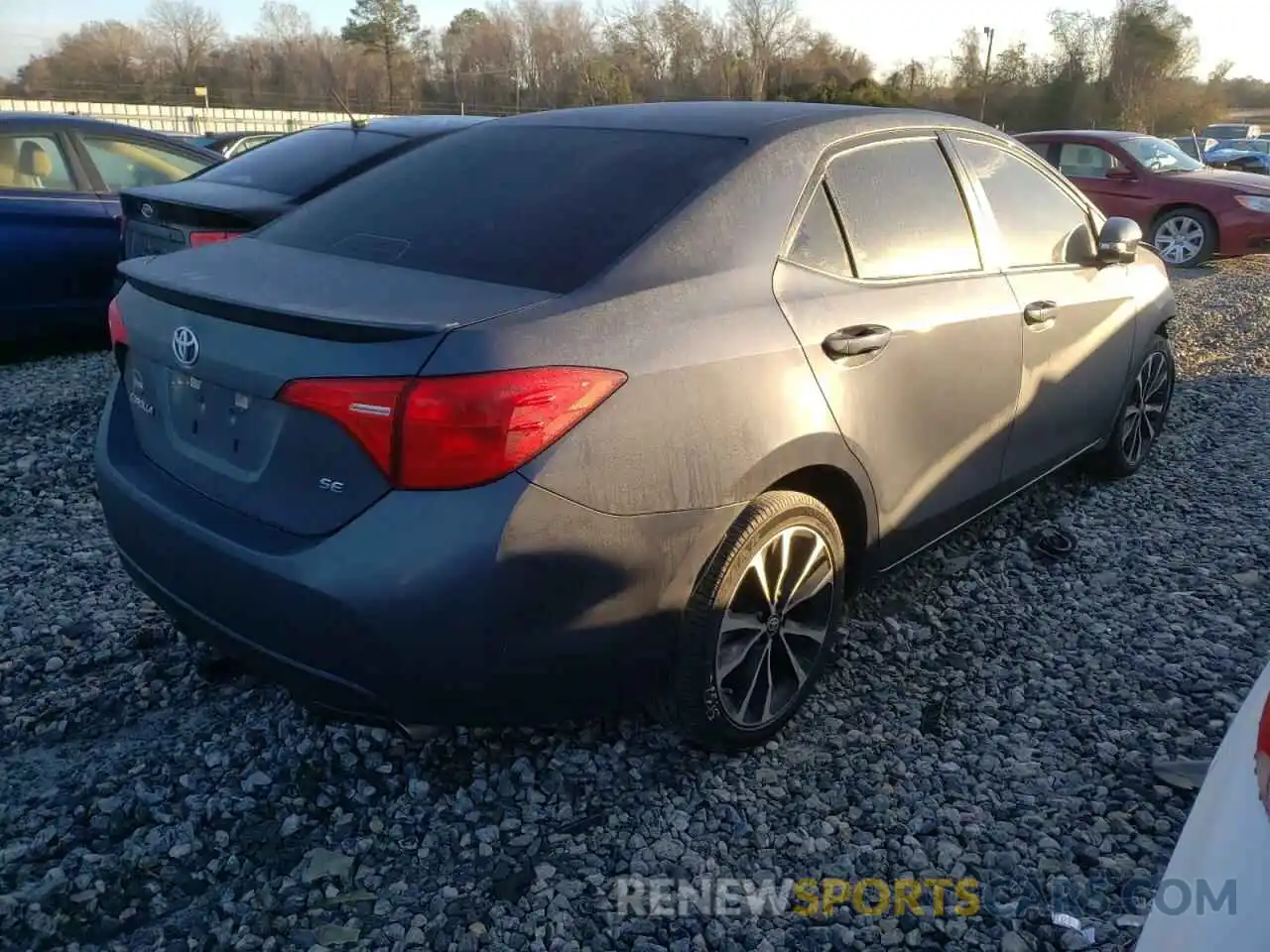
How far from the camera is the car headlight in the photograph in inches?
467

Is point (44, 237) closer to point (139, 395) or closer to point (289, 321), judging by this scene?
point (139, 395)

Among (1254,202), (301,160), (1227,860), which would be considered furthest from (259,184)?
(1254,202)

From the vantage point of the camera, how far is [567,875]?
7.72 feet

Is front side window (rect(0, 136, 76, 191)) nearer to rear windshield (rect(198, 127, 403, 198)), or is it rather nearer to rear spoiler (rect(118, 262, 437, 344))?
rear windshield (rect(198, 127, 403, 198))

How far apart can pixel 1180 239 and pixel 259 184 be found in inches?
428

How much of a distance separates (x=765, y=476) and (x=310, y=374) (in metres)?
1.06

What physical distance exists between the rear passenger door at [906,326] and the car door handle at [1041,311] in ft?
0.26

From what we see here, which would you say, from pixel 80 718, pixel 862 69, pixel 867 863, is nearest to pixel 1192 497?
pixel 867 863

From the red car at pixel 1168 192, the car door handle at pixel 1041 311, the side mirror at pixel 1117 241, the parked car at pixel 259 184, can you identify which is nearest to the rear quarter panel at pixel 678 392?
the car door handle at pixel 1041 311

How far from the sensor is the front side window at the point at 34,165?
641cm

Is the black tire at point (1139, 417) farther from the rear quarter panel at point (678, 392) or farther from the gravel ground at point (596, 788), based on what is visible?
the rear quarter panel at point (678, 392)

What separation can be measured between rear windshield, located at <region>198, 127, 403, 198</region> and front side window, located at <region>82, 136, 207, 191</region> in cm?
113

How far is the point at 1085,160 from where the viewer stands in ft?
40.9

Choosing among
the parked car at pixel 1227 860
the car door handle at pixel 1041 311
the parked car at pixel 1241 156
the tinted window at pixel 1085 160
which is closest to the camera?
the parked car at pixel 1227 860
